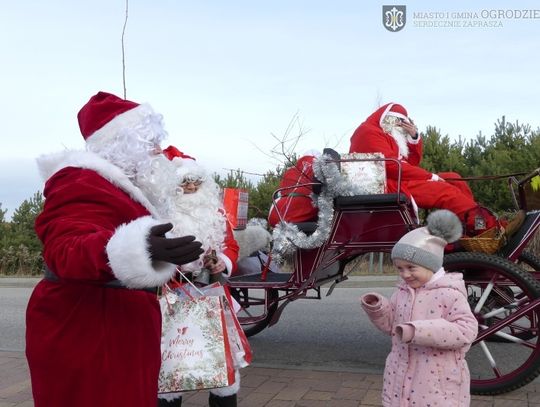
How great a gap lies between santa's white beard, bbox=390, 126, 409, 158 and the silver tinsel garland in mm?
755

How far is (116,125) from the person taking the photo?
285cm

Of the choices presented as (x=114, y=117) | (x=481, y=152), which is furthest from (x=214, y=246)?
(x=481, y=152)

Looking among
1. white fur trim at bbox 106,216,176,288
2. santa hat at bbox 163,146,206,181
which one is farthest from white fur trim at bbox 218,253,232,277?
white fur trim at bbox 106,216,176,288

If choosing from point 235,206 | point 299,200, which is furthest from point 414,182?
point 235,206

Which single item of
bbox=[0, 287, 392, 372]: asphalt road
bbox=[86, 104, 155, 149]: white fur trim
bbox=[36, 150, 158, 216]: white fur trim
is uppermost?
bbox=[86, 104, 155, 149]: white fur trim

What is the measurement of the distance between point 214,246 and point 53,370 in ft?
6.16

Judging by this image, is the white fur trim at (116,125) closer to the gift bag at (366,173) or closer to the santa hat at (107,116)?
the santa hat at (107,116)

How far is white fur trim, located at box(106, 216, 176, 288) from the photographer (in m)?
2.18

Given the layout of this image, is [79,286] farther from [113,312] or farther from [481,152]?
[481,152]

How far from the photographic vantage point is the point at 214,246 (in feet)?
14.0

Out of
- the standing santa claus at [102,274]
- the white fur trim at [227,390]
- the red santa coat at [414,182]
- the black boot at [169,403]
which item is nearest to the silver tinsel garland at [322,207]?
the red santa coat at [414,182]

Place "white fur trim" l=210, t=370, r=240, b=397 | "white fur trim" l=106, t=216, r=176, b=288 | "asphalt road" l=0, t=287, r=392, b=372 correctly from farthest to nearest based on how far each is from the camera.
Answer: "asphalt road" l=0, t=287, r=392, b=372, "white fur trim" l=210, t=370, r=240, b=397, "white fur trim" l=106, t=216, r=176, b=288

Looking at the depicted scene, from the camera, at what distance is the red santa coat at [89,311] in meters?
2.34

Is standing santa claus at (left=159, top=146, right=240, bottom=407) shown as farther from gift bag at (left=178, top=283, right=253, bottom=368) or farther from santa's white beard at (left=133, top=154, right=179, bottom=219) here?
santa's white beard at (left=133, top=154, right=179, bottom=219)
